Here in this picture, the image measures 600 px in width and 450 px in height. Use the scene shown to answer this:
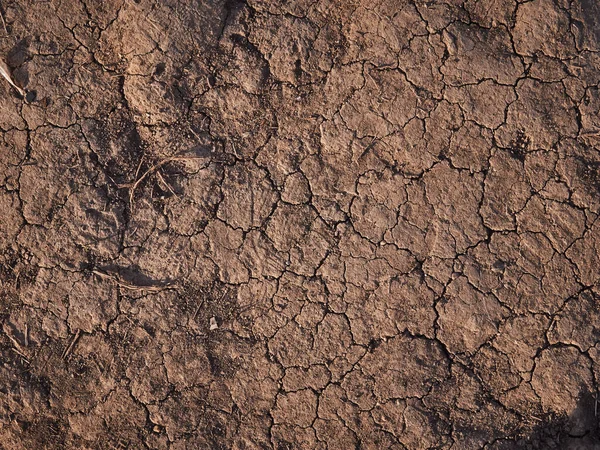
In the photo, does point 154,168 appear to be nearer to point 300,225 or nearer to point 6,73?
point 300,225

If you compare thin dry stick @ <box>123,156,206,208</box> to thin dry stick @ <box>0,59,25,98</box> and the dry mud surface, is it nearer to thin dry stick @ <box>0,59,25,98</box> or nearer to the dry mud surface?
the dry mud surface

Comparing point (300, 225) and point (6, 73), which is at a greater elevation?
point (300, 225)

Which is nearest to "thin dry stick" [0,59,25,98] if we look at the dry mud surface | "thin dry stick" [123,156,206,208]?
the dry mud surface

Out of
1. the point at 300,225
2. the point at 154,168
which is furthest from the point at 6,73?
the point at 300,225

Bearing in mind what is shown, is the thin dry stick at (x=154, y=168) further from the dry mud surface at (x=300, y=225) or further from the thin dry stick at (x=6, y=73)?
the thin dry stick at (x=6, y=73)

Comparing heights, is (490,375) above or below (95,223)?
above

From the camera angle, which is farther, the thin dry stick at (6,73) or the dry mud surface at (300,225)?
the thin dry stick at (6,73)

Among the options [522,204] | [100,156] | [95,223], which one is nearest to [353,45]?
[522,204]

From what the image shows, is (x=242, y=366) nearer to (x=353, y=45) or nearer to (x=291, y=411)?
(x=291, y=411)

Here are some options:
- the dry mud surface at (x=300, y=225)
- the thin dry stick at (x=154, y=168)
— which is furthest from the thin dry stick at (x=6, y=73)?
the thin dry stick at (x=154, y=168)
